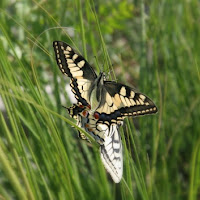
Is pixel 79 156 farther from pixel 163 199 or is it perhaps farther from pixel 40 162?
pixel 163 199

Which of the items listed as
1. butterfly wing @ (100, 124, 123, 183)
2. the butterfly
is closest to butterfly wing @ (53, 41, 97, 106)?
the butterfly

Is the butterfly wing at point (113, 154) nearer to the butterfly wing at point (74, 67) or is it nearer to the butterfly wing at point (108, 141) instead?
the butterfly wing at point (108, 141)

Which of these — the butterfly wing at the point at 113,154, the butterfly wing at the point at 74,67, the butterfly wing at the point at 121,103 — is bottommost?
the butterfly wing at the point at 113,154

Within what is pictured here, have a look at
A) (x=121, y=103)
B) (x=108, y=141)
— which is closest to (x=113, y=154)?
(x=108, y=141)

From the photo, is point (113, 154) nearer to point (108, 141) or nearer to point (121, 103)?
point (108, 141)

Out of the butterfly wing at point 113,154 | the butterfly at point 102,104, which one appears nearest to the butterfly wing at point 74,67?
the butterfly at point 102,104

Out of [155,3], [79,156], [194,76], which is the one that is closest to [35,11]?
[155,3]
